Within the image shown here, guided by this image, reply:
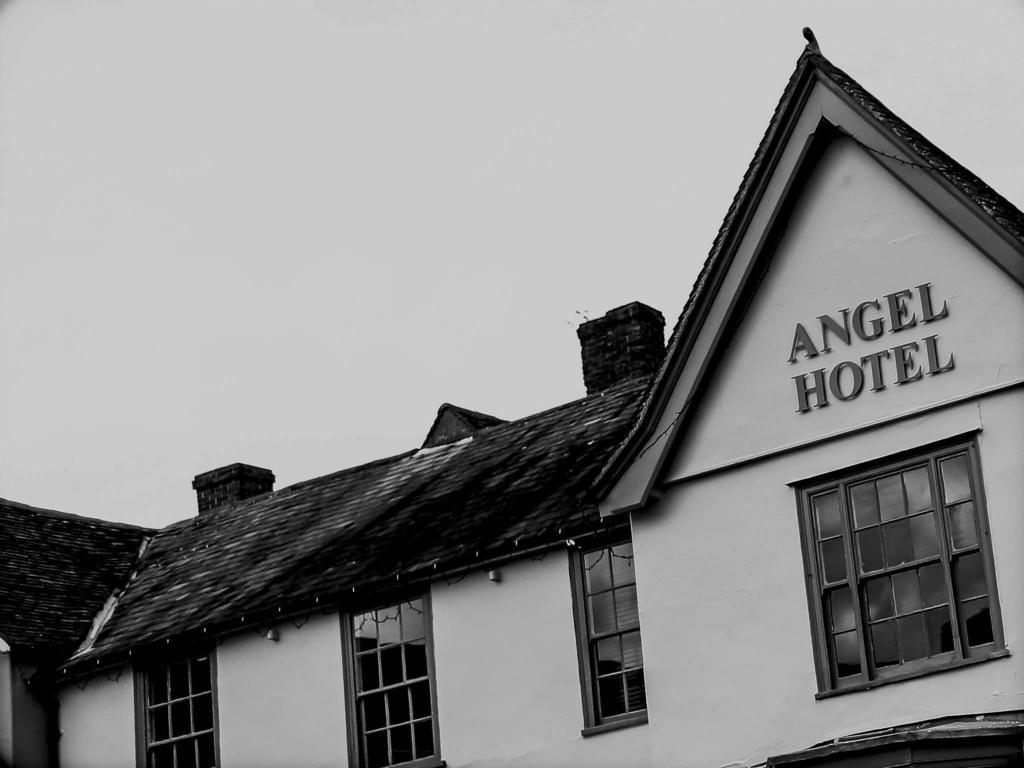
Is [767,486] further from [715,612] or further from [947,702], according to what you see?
[947,702]

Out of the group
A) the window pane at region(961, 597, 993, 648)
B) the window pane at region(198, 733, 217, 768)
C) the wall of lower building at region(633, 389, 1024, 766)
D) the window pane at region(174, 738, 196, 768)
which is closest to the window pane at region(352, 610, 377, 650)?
the window pane at region(198, 733, 217, 768)

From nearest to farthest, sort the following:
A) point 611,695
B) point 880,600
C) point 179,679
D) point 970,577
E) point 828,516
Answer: point 970,577 → point 880,600 → point 828,516 → point 611,695 → point 179,679

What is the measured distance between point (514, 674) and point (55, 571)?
893 centimetres

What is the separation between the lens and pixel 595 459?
21.9m

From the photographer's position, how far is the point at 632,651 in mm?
19906

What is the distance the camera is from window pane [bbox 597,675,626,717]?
19922mm

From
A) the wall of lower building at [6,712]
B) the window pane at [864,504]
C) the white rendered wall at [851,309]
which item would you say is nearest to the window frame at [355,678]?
the white rendered wall at [851,309]

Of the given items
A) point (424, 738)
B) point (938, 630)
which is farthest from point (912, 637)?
point (424, 738)

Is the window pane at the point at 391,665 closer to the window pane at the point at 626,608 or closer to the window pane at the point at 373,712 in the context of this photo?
the window pane at the point at 373,712

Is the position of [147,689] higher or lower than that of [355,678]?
higher

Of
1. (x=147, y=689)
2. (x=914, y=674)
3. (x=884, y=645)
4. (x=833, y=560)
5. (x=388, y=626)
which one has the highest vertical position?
(x=388, y=626)

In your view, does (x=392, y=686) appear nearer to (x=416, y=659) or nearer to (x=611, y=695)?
(x=416, y=659)

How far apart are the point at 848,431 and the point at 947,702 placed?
2747mm

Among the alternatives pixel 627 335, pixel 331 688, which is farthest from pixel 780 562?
pixel 627 335
